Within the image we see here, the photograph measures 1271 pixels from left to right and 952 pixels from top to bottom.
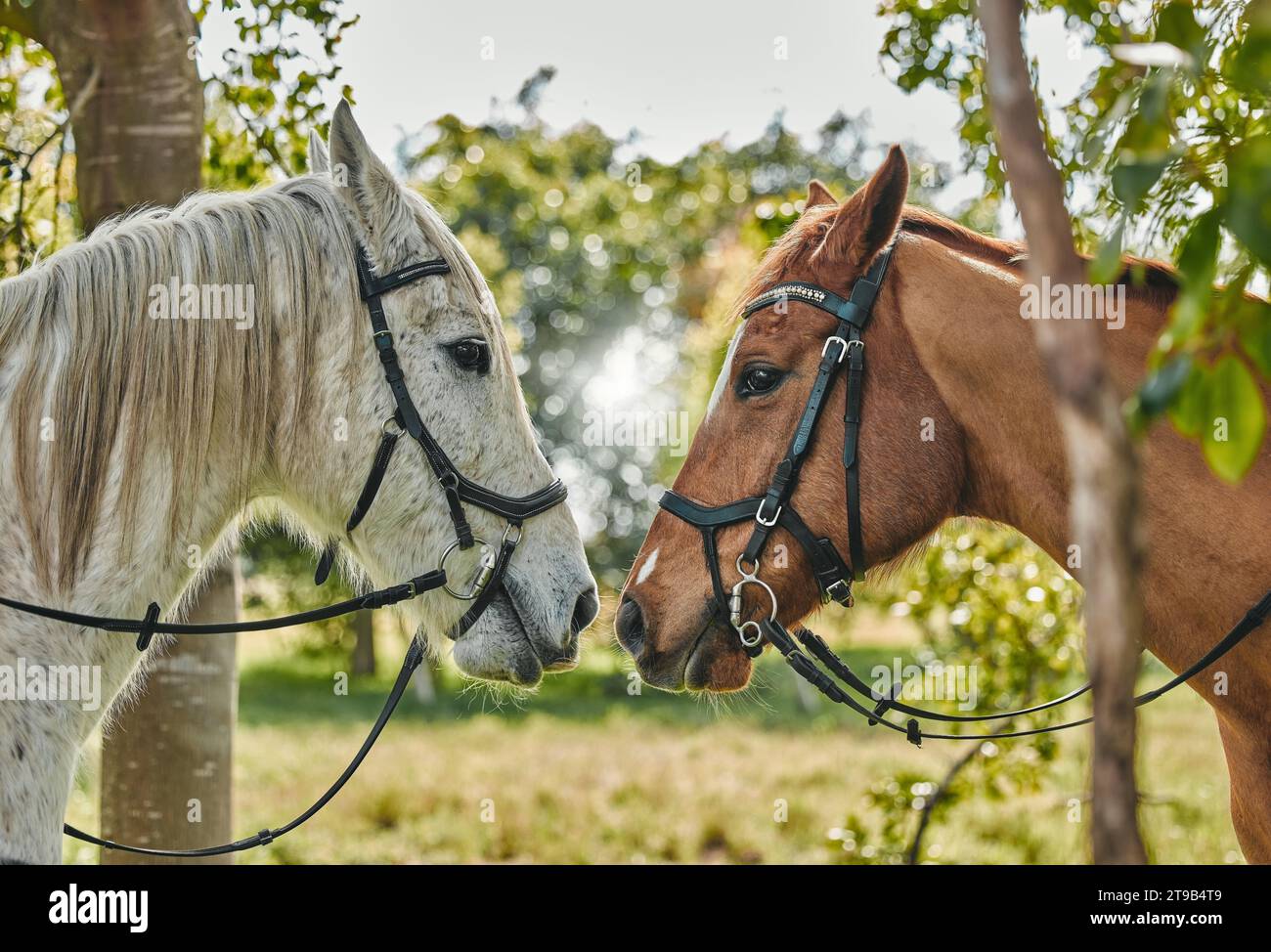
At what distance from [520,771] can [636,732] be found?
3448mm

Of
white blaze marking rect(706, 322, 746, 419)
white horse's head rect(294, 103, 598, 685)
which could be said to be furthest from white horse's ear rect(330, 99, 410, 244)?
white blaze marking rect(706, 322, 746, 419)

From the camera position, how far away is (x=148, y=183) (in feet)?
12.1

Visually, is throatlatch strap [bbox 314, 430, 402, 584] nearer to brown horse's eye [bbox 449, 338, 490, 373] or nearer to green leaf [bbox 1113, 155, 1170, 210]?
brown horse's eye [bbox 449, 338, 490, 373]

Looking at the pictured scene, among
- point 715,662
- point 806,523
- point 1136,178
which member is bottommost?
point 715,662

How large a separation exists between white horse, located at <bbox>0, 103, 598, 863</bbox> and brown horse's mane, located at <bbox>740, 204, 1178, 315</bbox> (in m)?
0.93

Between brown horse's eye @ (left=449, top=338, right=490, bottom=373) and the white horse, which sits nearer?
the white horse

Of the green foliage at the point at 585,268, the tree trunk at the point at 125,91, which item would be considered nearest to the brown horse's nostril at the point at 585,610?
the tree trunk at the point at 125,91

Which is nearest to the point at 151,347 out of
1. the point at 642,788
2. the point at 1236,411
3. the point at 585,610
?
the point at 585,610

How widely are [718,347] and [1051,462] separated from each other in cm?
878

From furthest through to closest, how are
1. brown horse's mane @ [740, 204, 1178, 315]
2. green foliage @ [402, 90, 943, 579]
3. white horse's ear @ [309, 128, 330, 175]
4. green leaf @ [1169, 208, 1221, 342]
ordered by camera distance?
green foliage @ [402, 90, 943, 579] → white horse's ear @ [309, 128, 330, 175] → brown horse's mane @ [740, 204, 1178, 315] → green leaf @ [1169, 208, 1221, 342]

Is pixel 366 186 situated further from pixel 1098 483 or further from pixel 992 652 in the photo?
pixel 992 652

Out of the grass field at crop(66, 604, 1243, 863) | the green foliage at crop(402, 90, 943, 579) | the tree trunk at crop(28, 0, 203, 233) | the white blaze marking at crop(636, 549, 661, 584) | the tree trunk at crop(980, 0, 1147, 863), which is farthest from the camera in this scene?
the green foliage at crop(402, 90, 943, 579)

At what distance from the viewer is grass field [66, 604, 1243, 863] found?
8.41 m
